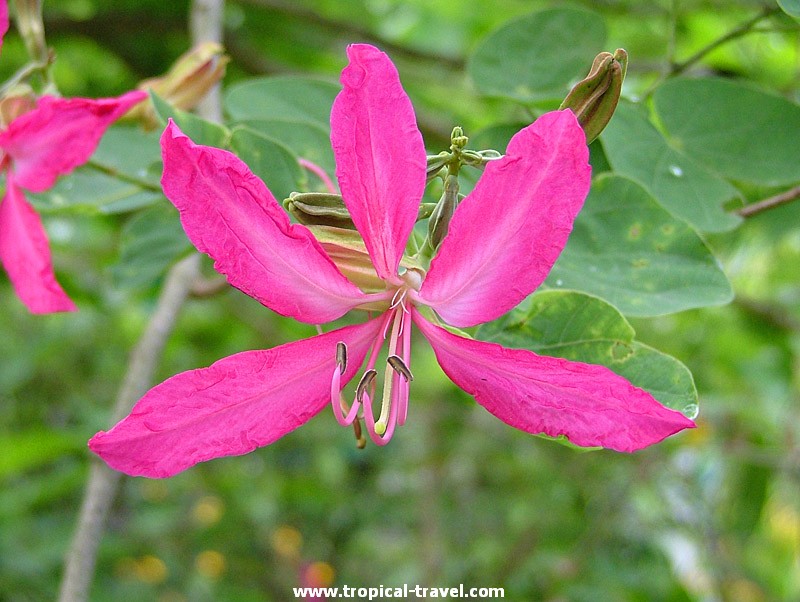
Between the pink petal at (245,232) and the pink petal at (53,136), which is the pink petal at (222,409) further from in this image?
the pink petal at (53,136)

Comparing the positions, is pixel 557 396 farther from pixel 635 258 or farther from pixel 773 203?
pixel 773 203

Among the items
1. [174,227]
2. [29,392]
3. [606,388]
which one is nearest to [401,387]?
[606,388]

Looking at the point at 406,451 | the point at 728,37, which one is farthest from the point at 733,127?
the point at 406,451

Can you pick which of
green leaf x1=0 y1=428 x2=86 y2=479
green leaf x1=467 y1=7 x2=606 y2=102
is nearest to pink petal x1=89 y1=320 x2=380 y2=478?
green leaf x1=467 y1=7 x2=606 y2=102

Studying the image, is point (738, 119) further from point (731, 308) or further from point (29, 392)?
point (29, 392)

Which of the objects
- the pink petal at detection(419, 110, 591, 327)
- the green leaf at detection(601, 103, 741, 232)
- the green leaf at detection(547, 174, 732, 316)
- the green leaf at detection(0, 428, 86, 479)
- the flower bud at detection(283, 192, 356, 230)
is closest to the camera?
the pink petal at detection(419, 110, 591, 327)

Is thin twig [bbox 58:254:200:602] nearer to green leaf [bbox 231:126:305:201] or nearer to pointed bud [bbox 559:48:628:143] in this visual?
green leaf [bbox 231:126:305:201]
